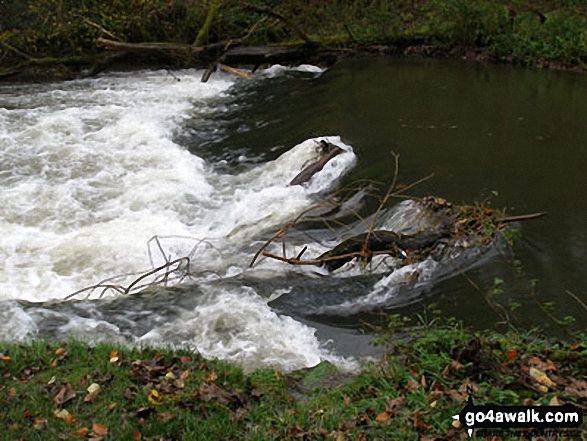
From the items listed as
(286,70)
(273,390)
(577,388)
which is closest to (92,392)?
(273,390)

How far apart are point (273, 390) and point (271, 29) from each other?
53.2 feet

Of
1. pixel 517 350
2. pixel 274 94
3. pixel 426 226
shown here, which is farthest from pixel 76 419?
pixel 274 94

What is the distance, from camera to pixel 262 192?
9.85 metres

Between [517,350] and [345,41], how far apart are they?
50.9ft

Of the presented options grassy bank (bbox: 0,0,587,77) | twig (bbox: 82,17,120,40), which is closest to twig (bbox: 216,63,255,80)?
grassy bank (bbox: 0,0,587,77)

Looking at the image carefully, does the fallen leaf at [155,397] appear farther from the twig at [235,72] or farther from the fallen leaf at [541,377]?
the twig at [235,72]

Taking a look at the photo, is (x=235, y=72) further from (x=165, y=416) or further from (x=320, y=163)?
(x=165, y=416)

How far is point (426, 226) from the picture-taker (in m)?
7.52

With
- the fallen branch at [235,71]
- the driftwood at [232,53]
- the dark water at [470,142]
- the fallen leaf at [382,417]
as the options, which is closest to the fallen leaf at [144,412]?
the fallen leaf at [382,417]

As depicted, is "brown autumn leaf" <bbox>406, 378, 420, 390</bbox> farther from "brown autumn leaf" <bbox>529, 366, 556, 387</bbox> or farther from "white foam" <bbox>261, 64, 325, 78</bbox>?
"white foam" <bbox>261, 64, 325, 78</bbox>

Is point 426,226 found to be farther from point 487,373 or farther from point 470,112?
point 470,112

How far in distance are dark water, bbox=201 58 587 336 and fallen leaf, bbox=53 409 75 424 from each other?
97.6 inches

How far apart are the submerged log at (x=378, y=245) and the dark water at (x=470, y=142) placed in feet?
1.53

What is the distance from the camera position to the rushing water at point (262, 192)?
245 inches
